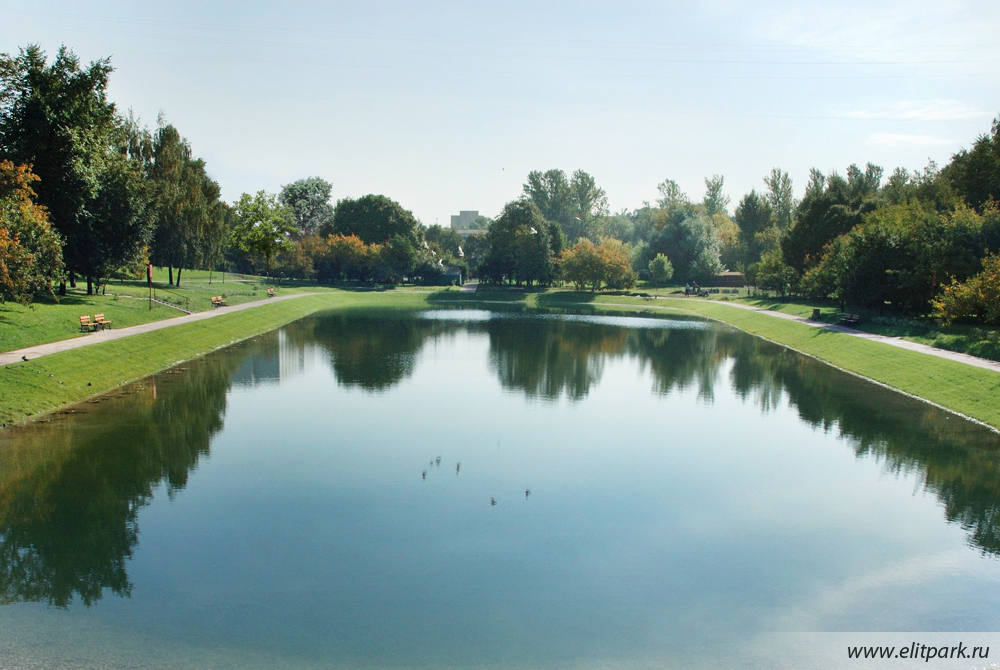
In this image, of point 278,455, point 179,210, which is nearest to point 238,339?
point 179,210

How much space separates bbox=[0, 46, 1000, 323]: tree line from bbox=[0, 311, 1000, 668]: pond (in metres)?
16.7

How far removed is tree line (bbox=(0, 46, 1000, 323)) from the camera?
133 ft

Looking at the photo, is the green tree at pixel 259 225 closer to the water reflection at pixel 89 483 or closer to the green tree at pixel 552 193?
the water reflection at pixel 89 483

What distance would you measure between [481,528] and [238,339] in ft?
121

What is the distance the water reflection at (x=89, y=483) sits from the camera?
41.3 ft

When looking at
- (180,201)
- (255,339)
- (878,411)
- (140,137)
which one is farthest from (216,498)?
(140,137)

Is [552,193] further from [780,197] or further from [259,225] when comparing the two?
[259,225]

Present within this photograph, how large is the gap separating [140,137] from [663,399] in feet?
186

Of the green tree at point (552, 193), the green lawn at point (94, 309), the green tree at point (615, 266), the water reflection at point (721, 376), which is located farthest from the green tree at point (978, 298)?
the green tree at point (552, 193)

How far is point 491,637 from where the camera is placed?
10.9 m

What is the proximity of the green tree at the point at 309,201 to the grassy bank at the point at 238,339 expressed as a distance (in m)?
89.1

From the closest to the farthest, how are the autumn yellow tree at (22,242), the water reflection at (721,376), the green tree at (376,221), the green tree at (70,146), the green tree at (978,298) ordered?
the water reflection at (721,376) < the autumn yellow tree at (22,242) < the green tree at (978,298) < the green tree at (70,146) < the green tree at (376,221)

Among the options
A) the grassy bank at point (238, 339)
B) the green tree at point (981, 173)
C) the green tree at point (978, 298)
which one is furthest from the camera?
the green tree at point (981, 173)

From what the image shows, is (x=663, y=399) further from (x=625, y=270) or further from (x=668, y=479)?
(x=625, y=270)
